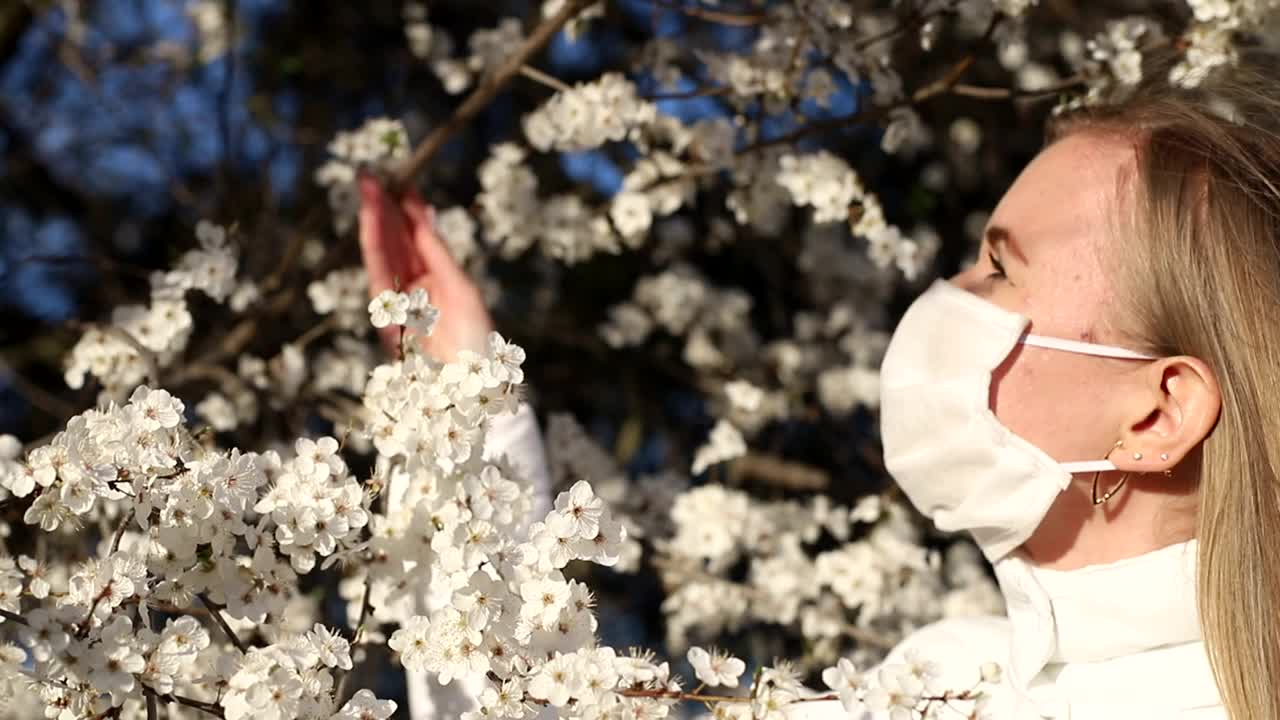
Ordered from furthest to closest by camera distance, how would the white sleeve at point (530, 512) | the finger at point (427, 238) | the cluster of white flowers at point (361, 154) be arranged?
the cluster of white flowers at point (361, 154) < the finger at point (427, 238) < the white sleeve at point (530, 512)

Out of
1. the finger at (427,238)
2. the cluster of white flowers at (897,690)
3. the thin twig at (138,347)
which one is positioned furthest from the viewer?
the finger at (427,238)

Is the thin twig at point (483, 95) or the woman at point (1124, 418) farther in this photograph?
the thin twig at point (483, 95)

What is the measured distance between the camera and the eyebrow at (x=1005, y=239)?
6.16ft

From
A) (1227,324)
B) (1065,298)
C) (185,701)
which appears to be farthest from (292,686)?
(1227,324)

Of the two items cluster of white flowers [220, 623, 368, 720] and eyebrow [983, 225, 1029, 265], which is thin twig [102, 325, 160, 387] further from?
eyebrow [983, 225, 1029, 265]

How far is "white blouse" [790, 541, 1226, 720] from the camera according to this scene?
1.72m

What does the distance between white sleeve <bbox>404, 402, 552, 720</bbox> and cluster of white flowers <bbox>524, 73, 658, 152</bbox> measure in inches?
22.9

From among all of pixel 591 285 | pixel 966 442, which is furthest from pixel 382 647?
pixel 591 285

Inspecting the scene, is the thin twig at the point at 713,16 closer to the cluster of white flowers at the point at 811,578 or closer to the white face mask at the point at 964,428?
the white face mask at the point at 964,428

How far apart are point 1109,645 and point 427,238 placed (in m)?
1.32

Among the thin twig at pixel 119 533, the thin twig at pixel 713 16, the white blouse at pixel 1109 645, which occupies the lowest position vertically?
the white blouse at pixel 1109 645

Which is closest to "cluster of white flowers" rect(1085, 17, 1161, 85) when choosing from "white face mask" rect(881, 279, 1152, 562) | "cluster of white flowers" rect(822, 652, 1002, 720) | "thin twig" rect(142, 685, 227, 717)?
"white face mask" rect(881, 279, 1152, 562)

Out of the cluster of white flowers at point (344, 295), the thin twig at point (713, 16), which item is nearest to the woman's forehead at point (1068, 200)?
the thin twig at point (713, 16)

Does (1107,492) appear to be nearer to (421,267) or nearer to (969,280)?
(969,280)
